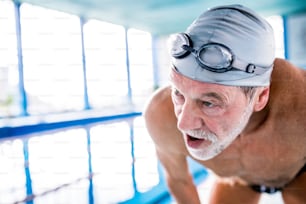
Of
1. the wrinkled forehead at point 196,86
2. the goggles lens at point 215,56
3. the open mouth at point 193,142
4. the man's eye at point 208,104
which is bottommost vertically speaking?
the open mouth at point 193,142

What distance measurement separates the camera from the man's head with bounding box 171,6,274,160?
0.45 meters

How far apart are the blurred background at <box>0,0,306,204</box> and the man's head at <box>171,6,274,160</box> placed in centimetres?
8

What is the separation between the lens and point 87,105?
43.1 inches

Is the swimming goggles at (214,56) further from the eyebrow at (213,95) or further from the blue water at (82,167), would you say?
the blue water at (82,167)

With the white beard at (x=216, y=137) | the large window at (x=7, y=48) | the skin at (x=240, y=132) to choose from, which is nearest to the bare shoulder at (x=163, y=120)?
the skin at (x=240, y=132)

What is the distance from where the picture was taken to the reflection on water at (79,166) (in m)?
1.08

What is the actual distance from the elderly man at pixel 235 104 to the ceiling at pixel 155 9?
3.6 inches

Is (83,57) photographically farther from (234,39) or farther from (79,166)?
(79,166)

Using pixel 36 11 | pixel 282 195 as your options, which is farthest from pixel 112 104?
pixel 282 195

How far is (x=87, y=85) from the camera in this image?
0.92 metres

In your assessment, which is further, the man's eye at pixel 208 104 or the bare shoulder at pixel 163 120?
the bare shoulder at pixel 163 120

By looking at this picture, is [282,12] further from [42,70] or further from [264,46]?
[42,70]

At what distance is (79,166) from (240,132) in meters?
1.04

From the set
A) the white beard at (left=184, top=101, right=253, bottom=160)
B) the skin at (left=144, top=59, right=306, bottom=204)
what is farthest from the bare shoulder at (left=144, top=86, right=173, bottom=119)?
the white beard at (left=184, top=101, right=253, bottom=160)
